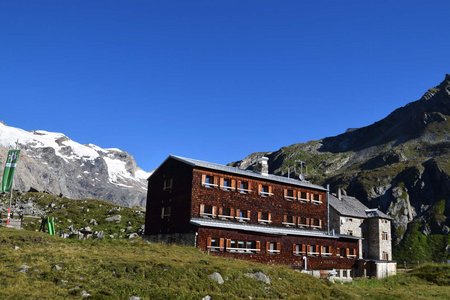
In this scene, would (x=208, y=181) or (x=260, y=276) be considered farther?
(x=208, y=181)

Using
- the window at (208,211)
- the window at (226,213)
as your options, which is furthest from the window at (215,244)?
the window at (226,213)

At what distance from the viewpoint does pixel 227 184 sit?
55.8 metres

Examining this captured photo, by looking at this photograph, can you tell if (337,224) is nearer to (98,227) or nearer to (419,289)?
(419,289)

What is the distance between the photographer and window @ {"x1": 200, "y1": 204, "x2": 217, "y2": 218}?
52844mm

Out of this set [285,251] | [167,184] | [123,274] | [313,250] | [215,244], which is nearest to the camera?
[123,274]

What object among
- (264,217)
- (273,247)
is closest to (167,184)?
(264,217)

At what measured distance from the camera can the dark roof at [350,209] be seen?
7254 cm

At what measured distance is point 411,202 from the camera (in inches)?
5940

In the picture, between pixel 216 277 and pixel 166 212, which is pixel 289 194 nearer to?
pixel 166 212

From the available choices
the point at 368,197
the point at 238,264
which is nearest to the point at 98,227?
the point at 238,264

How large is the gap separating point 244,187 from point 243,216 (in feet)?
11.9

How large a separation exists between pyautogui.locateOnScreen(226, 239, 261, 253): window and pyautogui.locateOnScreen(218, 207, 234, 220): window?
3.70 m

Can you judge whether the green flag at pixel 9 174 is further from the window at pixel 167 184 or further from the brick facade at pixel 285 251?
the brick facade at pixel 285 251

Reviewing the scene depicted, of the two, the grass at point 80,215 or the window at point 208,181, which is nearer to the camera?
the window at point 208,181
